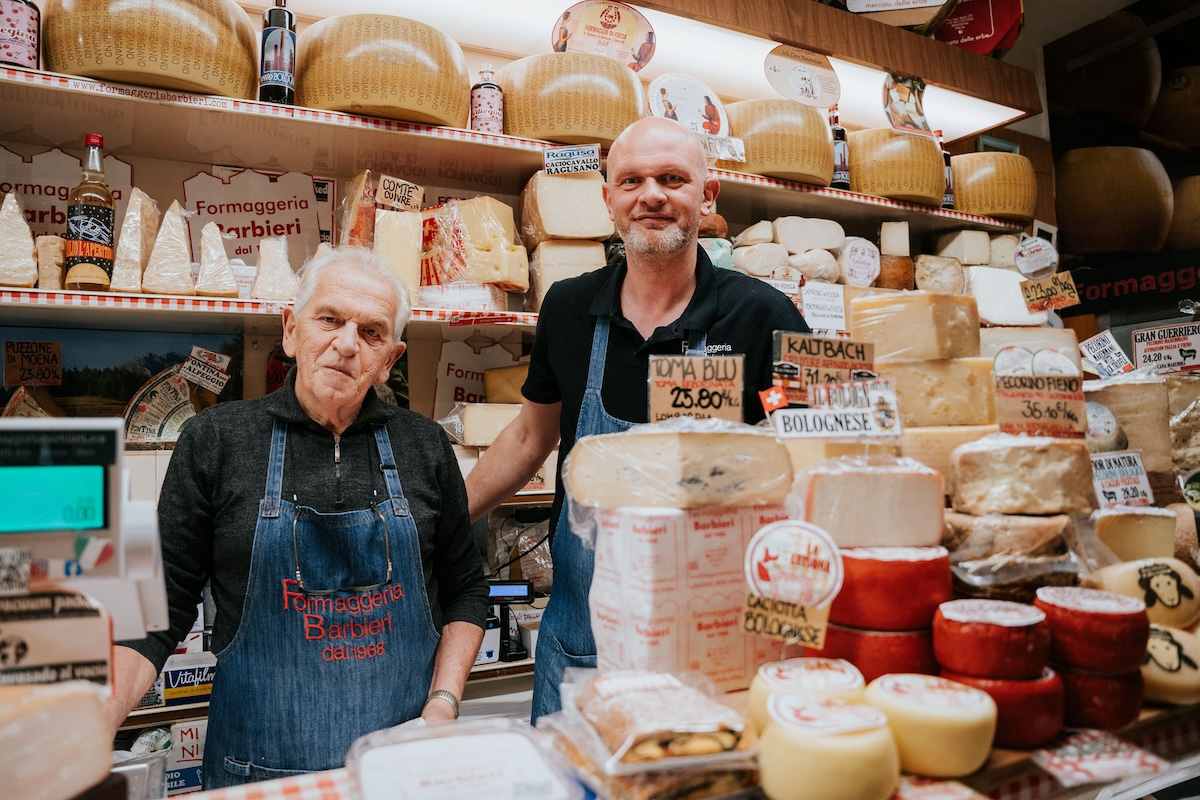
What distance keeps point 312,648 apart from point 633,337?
1.04 m

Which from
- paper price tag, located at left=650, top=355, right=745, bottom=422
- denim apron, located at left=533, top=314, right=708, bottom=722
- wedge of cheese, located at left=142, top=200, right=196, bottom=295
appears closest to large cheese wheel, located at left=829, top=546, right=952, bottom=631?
paper price tag, located at left=650, top=355, right=745, bottom=422

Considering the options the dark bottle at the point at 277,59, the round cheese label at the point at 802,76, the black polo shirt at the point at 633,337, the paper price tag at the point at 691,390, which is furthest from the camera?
the round cheese label at the point at 802,76

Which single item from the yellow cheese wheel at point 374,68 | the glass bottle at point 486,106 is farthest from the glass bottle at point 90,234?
the glass bottle at point 486,106

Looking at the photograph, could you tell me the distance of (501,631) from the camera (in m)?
2.75

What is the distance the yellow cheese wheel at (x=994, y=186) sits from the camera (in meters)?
3.85

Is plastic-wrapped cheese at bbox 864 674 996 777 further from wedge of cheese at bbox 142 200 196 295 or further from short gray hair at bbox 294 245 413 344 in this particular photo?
wedge of cheese at bbox 142 200 196 295

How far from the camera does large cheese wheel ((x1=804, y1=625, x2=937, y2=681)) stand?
3.04 feet

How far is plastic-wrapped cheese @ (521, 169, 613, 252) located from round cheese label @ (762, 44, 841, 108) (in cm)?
96

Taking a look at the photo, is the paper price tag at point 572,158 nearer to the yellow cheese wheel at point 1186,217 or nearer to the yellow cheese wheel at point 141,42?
the yellow cheese wheel at point 141,42

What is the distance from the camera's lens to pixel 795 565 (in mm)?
904

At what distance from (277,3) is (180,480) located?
1.81m

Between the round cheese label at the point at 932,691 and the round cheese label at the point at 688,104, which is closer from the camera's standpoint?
the round cheese label at the point at 932,691

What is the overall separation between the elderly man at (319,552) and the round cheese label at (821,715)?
105 centimetres

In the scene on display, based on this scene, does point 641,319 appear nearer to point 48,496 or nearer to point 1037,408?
point 1037,408
